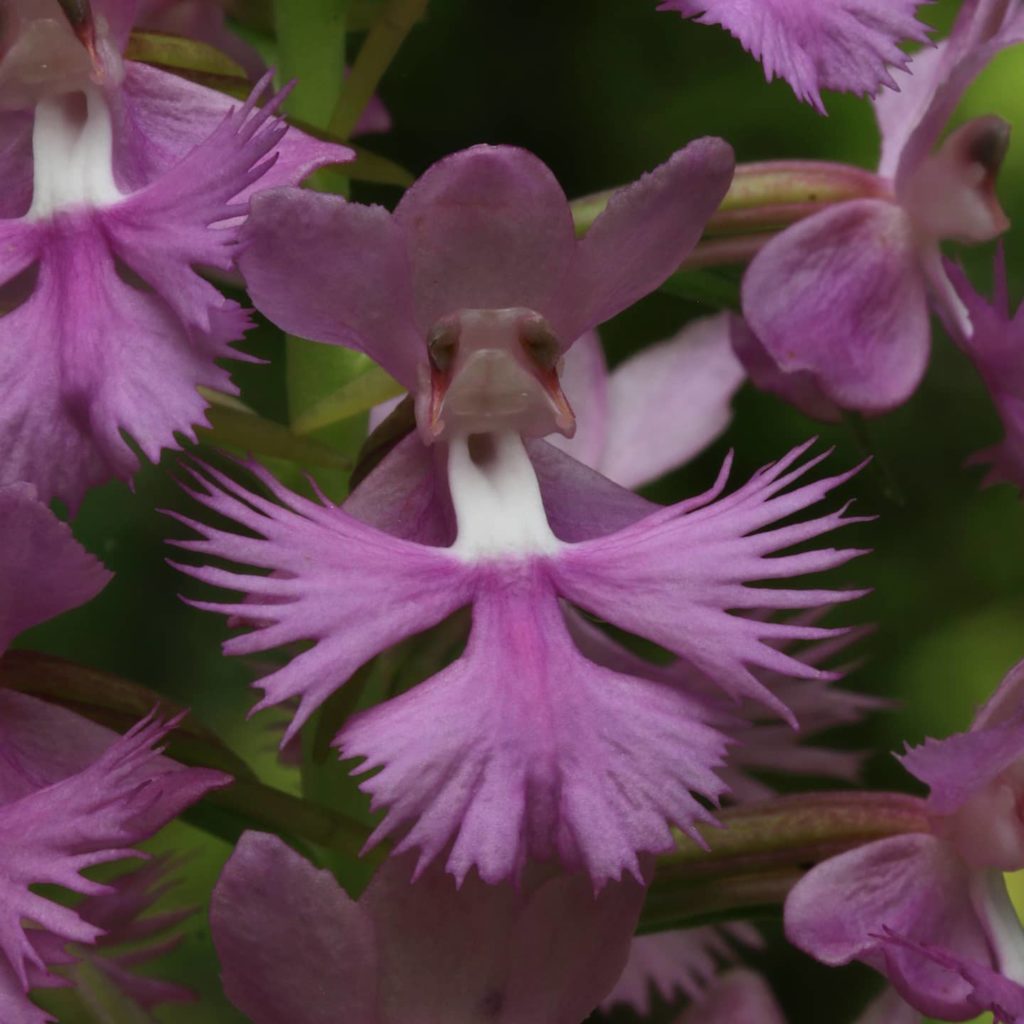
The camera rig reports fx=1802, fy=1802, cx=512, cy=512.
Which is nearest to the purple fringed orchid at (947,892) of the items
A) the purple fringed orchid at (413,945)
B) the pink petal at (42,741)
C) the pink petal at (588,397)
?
the purple fringed orchid at (413,945)

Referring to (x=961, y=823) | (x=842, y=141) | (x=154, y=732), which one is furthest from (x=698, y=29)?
(x=154, y=732)

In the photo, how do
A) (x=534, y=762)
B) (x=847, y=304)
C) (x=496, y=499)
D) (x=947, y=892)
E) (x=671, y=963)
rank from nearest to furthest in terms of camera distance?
1. (x=534, y=762)
2. (x=496, y=499)
3. (x=947, y=892)
4. (x=847, y=304)
5. (x=671, y=963)

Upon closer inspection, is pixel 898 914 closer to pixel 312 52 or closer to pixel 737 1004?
pixel 737 1004

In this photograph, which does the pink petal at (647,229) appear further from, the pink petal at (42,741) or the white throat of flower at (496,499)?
the pink petal at (42,741)

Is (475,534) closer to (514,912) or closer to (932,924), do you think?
(514,912)

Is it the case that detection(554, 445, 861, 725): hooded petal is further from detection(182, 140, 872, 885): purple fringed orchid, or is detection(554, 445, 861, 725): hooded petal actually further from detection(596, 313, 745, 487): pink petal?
detection(596, 313, 745, 487): pink petal

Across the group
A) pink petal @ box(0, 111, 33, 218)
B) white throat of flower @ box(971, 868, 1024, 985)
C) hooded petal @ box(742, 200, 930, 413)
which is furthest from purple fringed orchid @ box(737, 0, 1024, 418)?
pink petal @ box(0, 111, 33, 218)

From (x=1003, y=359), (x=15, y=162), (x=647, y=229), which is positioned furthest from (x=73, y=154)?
(x=1003, y=359)
